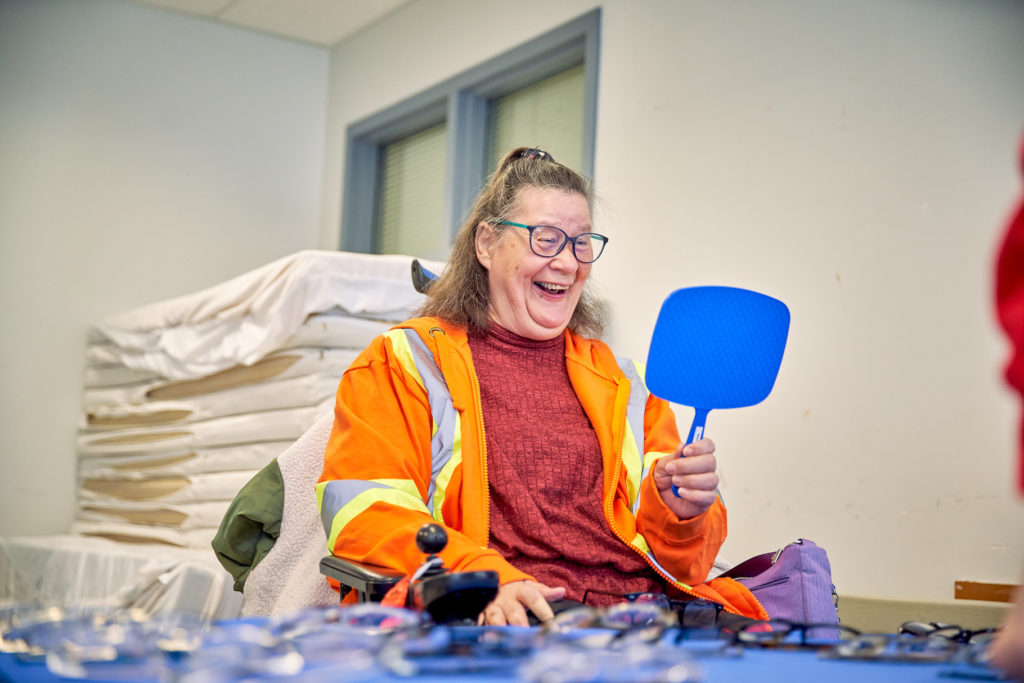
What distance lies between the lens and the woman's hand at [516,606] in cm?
123

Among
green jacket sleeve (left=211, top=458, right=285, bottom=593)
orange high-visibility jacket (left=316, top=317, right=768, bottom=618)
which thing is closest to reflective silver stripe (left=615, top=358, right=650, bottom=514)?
orange high-visibility jacket (left=316, top=317, right=768, bottom=618)

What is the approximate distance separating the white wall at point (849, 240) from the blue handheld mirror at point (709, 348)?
36.3 inches

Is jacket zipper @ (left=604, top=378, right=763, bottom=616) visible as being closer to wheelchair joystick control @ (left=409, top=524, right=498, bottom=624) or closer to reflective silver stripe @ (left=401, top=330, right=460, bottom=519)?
reflective silver stripe @ (left=401, top=330, right=460, bottom=519)

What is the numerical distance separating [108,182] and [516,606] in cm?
360

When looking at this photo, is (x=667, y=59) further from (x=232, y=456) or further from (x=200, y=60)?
(x=200, y=60)

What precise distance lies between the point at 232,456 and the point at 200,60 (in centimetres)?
223

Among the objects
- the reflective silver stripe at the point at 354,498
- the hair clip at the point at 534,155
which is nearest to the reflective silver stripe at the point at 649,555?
the reflective silver stripe at the point at 354,498

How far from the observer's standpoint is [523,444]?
1618mm

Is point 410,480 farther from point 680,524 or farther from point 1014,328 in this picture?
point 1014,328

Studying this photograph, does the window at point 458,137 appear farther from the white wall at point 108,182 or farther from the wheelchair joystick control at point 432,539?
the wheelchair joystick control at point 432,539

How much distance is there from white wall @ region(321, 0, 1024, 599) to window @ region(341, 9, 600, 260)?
41cm

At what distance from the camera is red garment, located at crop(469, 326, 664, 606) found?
1.55 metres

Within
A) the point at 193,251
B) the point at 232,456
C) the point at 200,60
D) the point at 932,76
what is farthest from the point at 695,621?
the point at 200,60

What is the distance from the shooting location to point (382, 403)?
1562 millimetres
